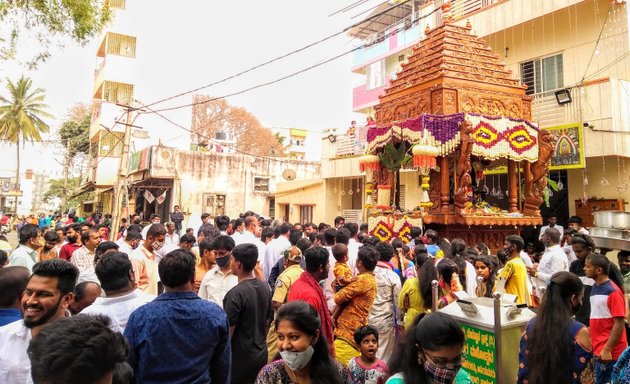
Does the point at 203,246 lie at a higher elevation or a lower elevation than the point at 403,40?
lower

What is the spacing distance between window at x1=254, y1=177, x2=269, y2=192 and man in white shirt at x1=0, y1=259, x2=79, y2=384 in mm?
21449

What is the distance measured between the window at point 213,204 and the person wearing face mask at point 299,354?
20.7 metres

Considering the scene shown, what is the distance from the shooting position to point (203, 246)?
16.3 ft

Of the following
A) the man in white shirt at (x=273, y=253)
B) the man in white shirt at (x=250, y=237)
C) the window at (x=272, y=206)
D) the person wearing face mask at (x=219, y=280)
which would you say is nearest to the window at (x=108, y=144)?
the window at (x=272, y=206)

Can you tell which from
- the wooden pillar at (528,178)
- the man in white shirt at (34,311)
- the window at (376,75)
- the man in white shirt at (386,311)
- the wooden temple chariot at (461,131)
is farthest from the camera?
the window at (376,75)

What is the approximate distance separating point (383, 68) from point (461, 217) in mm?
15586

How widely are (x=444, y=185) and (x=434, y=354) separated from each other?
845 centimetres

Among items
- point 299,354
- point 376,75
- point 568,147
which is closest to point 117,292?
point 299,354

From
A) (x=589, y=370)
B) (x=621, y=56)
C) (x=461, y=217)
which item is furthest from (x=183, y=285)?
(x=621, y=56)

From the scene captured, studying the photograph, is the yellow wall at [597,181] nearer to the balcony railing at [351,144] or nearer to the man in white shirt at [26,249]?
the balcony railing at [351,144]

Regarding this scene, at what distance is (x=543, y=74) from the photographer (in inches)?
552

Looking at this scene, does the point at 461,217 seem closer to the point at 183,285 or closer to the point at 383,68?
the point at 183,285

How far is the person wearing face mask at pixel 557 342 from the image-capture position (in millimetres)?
2822

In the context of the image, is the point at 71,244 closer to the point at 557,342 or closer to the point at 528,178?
the point at 557,342
